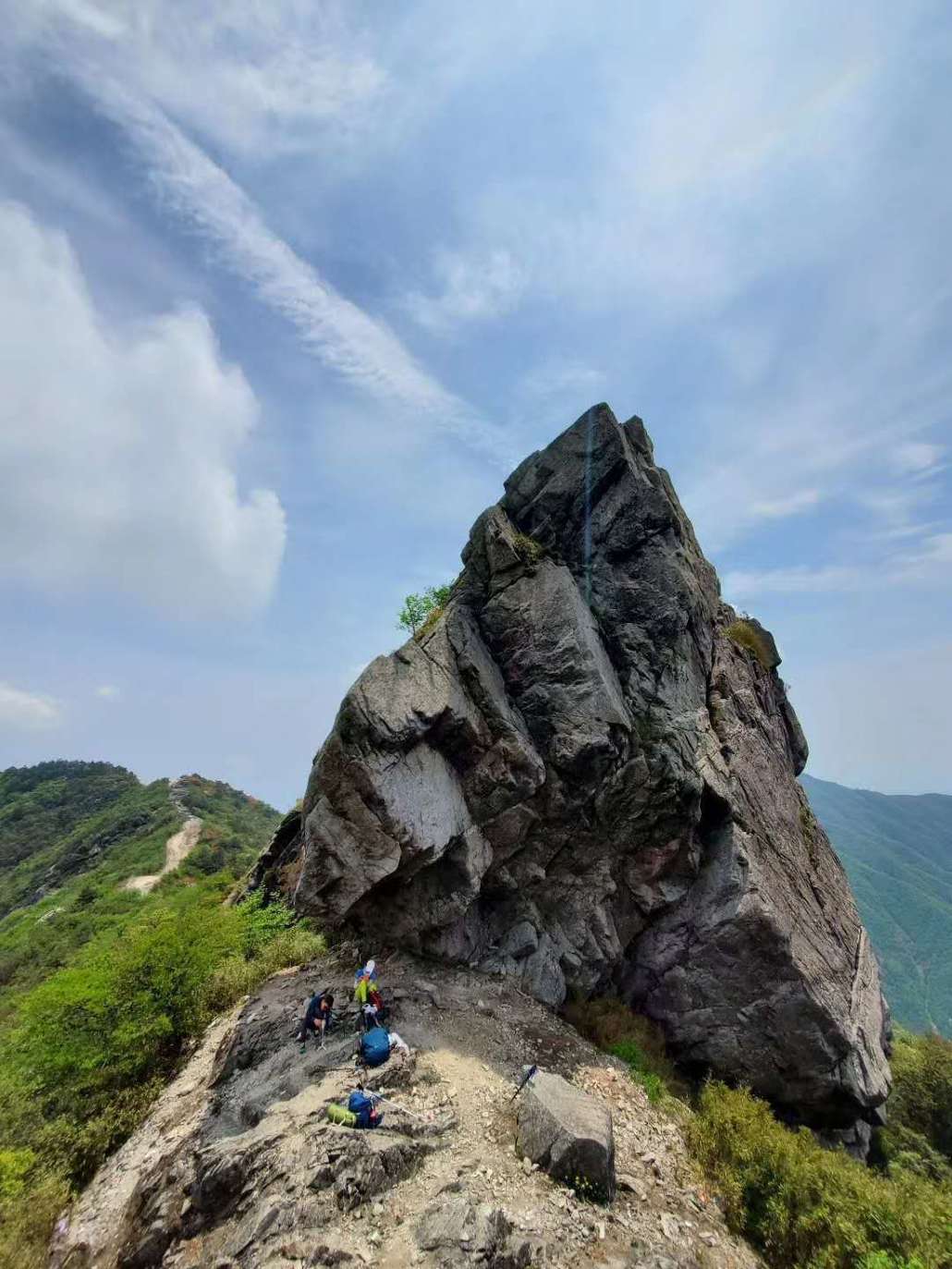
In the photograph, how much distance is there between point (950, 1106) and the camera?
2966 centimetres

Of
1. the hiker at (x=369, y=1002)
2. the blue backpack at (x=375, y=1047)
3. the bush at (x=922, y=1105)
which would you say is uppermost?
the hiker at (x=369, y=1002)

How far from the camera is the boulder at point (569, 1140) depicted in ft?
36.8

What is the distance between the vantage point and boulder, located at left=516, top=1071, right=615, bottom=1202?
442 inches

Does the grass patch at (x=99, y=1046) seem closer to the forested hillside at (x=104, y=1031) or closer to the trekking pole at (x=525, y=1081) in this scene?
the forested hillside at (x=104, y=1031)

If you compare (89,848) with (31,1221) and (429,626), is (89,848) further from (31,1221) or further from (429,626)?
(429,626)

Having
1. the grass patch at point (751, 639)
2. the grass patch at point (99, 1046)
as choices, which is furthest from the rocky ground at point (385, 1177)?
the grass patch at point (751, 639)

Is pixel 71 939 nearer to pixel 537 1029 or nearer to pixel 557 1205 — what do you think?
pixel 537 1029

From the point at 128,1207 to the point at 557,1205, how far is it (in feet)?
30.4

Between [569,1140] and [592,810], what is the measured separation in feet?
35.3

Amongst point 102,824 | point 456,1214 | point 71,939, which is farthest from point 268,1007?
point 102,824

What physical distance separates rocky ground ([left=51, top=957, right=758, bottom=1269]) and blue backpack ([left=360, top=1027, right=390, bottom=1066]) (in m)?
0.25

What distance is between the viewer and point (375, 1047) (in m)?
13.5

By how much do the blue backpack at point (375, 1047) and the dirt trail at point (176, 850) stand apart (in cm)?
5268

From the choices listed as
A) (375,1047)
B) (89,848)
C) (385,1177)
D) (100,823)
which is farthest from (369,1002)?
(100,823)
